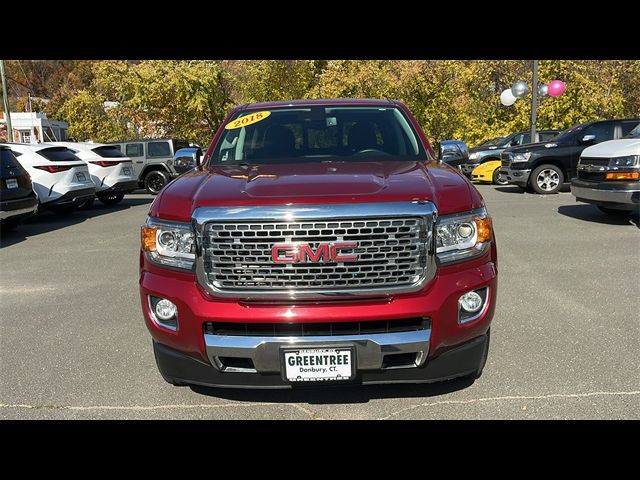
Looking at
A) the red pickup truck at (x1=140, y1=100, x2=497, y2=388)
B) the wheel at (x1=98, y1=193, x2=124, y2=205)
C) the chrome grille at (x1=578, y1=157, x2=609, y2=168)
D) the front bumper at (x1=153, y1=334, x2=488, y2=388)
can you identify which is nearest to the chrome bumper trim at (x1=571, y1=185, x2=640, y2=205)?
the chrome grille at (x1=578, y1=157, x2=609, y2=168)

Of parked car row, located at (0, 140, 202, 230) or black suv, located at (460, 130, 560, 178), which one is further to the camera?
black suv, located at (460, 130, 560, 178)

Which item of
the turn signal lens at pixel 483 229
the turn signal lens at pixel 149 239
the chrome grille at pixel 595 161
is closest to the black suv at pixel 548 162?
the chrome grille at pixel 595 161

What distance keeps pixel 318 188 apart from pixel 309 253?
0.37 metres

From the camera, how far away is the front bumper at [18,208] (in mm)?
8836

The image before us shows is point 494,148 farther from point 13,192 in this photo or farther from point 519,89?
point 13,192

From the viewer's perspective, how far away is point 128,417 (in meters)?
3.21

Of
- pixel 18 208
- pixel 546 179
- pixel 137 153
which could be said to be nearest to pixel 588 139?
pixel 546 179

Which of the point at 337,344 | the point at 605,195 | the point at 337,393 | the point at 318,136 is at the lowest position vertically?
the point at 337,393

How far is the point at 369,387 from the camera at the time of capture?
346 centimetres

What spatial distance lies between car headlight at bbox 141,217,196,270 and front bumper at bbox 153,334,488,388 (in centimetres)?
49

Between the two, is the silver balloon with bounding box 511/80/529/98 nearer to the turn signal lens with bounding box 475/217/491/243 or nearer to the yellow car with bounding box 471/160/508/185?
the yellow car with bounding box 471/160/508/185

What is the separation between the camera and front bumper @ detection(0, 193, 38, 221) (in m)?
8.84
